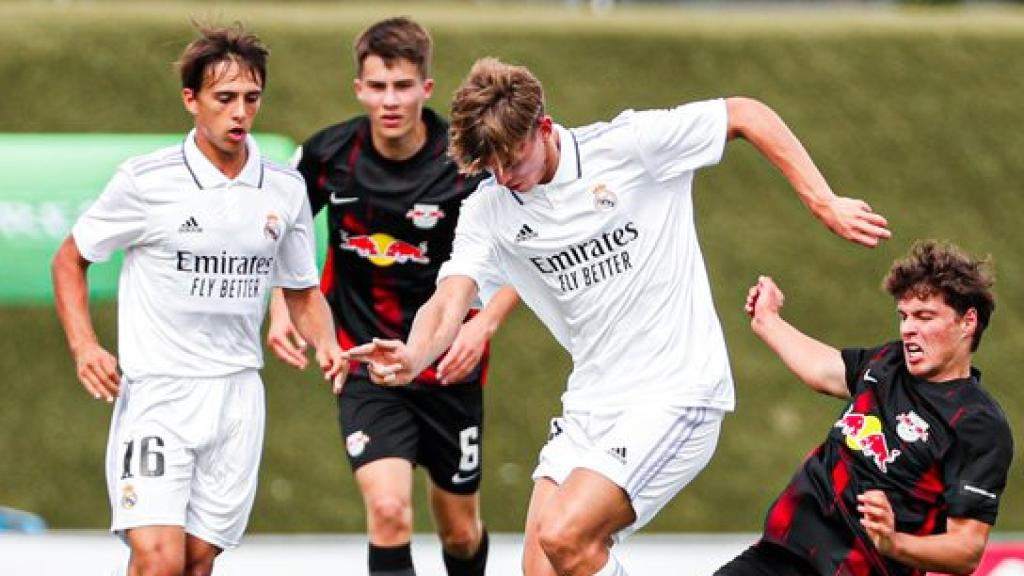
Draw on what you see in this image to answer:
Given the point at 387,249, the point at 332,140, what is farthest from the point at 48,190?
the point at 387,249

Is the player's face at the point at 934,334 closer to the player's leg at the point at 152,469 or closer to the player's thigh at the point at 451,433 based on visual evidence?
the player's thigh at the point at 451,433

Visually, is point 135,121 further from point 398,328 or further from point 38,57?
point 398,328

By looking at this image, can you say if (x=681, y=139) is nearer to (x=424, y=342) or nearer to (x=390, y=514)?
(x=424, y=342)

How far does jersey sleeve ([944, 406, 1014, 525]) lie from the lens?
5508mm

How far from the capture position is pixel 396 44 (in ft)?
22.8

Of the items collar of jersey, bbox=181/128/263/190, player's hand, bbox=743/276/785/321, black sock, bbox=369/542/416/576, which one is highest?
collar of jersey, bbox=181/128/263/190

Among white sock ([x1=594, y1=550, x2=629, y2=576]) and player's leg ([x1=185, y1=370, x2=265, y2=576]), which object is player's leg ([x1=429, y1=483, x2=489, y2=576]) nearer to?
player's leg ([x1=185, y1=370, x2=265, y2=576])

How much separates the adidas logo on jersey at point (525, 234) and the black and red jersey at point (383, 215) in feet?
3.91

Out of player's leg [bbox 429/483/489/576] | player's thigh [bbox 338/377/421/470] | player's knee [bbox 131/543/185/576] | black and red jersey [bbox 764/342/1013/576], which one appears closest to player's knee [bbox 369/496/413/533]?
player's thigh [bbox 338/377/421/470]

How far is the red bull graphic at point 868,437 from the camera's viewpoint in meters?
5.69

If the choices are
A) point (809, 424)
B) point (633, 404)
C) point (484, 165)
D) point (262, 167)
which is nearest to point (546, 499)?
point (633, 404)

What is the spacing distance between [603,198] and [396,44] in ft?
4.60

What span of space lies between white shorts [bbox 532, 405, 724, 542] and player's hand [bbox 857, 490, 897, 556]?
67 cm

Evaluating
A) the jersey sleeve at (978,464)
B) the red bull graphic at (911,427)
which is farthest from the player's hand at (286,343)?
the jersey sleeve at (978,464)
